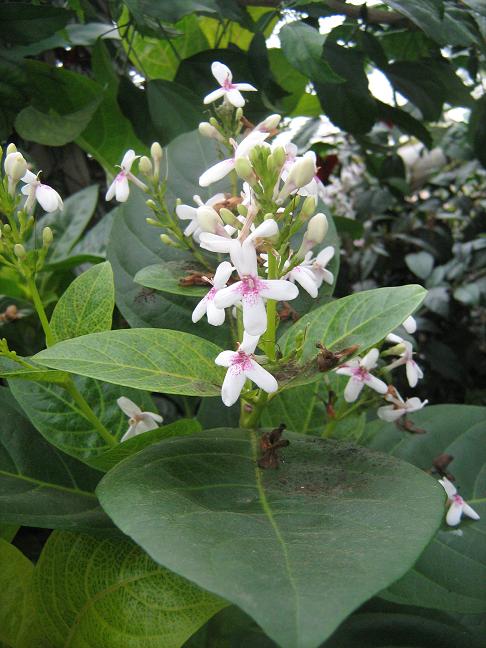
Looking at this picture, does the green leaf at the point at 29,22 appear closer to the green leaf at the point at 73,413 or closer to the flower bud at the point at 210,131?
Answer: the flower bud at the point at 210,131

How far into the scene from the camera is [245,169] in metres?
0.51

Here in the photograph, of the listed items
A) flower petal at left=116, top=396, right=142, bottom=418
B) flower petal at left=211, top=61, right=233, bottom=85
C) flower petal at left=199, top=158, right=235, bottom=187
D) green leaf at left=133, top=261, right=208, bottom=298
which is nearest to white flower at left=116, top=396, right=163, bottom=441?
flower petal at left=116, top=396, right=142, bottom=418

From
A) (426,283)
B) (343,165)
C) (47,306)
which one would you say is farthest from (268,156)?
(343,165)

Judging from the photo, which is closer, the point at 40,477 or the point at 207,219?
the point at 207,219

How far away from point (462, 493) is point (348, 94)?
0.55 metres

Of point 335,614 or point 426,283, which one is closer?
point 335,614

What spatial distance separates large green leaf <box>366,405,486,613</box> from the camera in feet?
1.99

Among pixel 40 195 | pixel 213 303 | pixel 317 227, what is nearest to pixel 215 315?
pixel 213 303

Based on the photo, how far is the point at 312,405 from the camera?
0.74 meters

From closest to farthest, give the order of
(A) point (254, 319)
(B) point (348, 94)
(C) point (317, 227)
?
(A) point (254, 319), (C) point (317, 227), (B) point (348, 94)

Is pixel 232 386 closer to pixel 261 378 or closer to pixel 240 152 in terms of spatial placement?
pixel 261 378

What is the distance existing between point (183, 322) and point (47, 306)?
1.22ft

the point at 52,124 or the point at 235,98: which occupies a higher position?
the point at 235,98

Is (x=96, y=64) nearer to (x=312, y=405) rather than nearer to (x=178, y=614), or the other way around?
(x=312, y=405)
